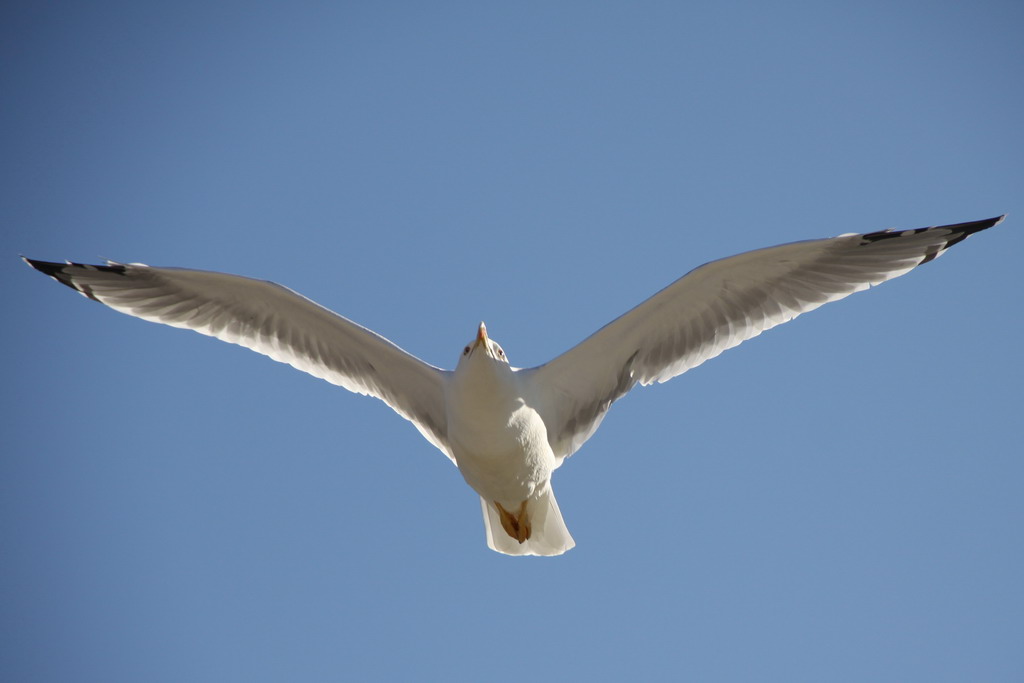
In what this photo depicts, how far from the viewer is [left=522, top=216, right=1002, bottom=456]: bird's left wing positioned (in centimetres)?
655

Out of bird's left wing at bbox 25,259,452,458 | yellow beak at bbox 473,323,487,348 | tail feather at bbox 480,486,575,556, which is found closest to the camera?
yellow beak at bbox 473,323,487,348

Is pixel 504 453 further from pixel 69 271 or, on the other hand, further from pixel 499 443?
pixel 69 271

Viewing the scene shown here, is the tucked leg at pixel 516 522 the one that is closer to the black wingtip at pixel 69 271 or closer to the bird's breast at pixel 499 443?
the bird's breast at pixel 499 443

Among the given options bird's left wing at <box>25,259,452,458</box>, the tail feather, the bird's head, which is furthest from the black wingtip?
the tail feather

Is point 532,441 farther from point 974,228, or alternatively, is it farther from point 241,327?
point 974,228

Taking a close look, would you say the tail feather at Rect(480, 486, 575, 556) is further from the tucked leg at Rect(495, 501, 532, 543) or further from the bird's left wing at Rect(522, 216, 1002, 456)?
the bird's left wing at Rect(522, 216, 1002, 456)

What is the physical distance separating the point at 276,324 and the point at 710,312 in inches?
118

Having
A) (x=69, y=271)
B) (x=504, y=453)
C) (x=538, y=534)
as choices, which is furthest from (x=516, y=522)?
(x=69, y=271)

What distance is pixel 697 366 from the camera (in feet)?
22.4

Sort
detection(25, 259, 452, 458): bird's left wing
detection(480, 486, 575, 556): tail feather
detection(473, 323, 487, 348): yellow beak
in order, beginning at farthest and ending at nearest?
detection(480, 486, 575, 556): tail feather
detection(25, 259, 452, 458): bird's left wing
detection(473, 323, 487, 348): yellow beak

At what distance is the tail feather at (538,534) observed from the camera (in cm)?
707

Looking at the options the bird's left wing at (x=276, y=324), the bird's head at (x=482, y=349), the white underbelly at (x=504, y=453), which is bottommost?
the white underbelly at (x=504, y=453)

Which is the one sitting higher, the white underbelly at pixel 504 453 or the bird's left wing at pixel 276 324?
the bird's left wing at pixel 276 324

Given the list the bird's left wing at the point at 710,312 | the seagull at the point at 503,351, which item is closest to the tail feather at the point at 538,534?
the seagull at the point at 503,351
